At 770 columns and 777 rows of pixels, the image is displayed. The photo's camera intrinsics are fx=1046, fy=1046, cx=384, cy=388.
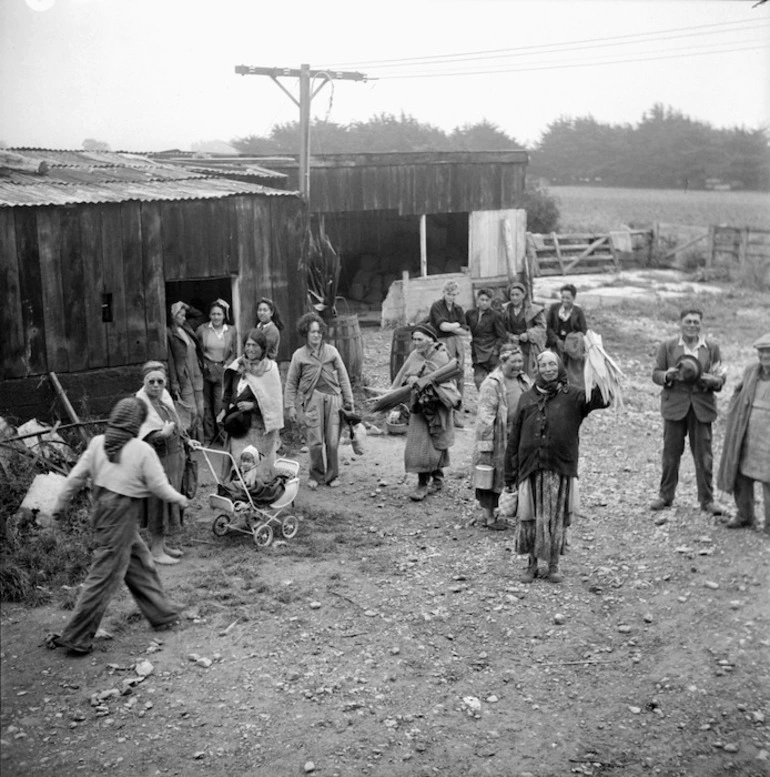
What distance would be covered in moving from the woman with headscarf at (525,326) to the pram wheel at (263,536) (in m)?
4.49

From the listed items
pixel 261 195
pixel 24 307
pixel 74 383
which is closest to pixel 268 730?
pixel 74 383

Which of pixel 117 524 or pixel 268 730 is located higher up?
pixel 117 524

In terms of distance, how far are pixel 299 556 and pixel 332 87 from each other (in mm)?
3240

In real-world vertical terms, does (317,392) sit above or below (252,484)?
above

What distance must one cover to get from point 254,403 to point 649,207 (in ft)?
102

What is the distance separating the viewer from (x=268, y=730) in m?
4.97

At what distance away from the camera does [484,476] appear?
8398mm

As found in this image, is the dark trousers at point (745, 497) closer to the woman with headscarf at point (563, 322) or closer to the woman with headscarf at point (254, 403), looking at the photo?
the woman with headscarf at point (563, 322)

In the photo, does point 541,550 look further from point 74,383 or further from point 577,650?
point 74,383

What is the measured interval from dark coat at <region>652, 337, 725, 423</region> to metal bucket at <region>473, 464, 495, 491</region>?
1.59 m

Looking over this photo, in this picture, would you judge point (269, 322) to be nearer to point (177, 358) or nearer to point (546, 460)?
point (177, 358)

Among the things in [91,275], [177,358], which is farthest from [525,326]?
[91,275]

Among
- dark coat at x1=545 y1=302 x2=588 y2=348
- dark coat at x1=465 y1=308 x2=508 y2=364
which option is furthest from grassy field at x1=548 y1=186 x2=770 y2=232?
dark coat at x1=545 y1=302 x2=588 y2=348

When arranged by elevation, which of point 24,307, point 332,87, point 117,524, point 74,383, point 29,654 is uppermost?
point 332,87
